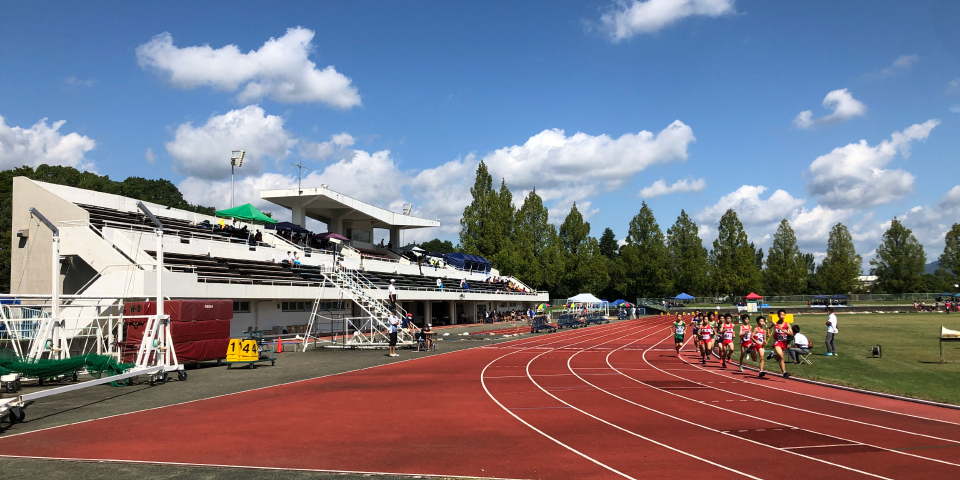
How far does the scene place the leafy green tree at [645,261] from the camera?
84938 millimetres

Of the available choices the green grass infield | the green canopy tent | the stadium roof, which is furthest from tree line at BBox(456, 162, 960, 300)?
the green grass infield

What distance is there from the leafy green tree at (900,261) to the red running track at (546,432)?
3481 inches

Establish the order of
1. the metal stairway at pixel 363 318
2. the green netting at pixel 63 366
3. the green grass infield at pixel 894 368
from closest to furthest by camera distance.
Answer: the green grass infield at pixel 894 368 < the green netting at pixel 63 366 < the metal stairway at pixel 363 318

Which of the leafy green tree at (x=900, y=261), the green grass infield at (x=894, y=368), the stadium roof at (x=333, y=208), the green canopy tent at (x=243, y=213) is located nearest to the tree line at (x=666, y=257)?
the leafy green tree at (x=900, y=261)

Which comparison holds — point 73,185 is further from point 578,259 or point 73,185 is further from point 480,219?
point 578,259

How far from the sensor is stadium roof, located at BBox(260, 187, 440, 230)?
50.8 meters

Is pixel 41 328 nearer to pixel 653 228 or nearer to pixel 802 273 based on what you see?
pixel 653 228

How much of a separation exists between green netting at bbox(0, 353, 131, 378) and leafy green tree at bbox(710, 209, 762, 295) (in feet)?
270

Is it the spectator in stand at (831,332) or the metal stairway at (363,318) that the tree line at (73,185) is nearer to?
the metal stairway at (363,318)

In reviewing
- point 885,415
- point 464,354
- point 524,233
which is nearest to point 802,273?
point 524,233

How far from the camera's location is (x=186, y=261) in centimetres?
3145

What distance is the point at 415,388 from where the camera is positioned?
15.9m

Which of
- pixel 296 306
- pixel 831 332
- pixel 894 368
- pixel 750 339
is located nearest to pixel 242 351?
pixel 296 306

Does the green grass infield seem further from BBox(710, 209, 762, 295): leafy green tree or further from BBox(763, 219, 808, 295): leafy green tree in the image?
BBox(763, 219, 808, 295): leafy green tree
